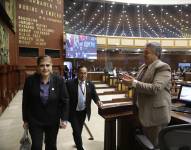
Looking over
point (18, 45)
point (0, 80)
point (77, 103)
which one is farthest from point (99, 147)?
point (18, 45)

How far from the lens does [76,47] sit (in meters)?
11.3

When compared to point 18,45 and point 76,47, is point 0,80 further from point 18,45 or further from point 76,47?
point 76,47

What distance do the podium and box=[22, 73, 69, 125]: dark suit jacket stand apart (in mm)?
657

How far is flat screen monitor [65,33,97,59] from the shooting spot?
11133mm

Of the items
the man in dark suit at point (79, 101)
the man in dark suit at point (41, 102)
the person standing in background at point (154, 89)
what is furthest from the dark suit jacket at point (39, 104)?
the man in dark suit at point (79, 101)

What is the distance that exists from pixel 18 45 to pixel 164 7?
500 inches

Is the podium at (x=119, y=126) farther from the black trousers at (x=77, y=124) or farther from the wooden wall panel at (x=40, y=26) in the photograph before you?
the wooden wall panel at (x=40, y=26)

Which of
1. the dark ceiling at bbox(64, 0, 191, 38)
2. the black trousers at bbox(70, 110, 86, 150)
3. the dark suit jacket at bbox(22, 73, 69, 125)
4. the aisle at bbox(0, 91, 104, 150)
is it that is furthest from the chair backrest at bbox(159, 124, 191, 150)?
the dark ceiling at bbox(64, 0, 191, 38)

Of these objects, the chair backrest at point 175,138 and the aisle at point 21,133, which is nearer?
the chair backrest at point 175,138

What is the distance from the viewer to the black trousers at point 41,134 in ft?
8.64

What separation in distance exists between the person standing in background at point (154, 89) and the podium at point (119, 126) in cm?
70

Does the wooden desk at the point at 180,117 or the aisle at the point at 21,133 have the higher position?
the wooden desk at the point at 180,117

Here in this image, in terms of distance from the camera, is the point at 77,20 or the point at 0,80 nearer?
the point at 0,80

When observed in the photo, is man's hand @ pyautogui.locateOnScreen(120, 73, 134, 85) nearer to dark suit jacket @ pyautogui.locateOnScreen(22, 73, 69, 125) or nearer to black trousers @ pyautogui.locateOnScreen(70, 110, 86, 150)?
dark suit jacket @ pyautogui.locateOnScreen(22, 73, 69, 125)
